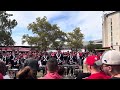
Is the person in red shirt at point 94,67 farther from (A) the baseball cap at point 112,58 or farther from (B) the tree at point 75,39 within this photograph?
(B) the tree at point 75,39

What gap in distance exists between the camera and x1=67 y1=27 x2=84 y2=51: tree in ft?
212

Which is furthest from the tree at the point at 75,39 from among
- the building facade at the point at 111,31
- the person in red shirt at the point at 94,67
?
the person in red shirt at the point at 94,67

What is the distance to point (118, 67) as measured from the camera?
2.32 meters

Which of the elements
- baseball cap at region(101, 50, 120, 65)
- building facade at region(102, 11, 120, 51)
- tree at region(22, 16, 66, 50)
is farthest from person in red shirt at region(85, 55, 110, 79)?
building facade at region(102, 11, 120, 51)

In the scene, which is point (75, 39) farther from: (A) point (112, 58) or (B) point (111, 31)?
(A) point (112, 58)

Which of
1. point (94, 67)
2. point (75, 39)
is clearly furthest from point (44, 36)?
point (94, 67)

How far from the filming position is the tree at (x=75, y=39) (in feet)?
212

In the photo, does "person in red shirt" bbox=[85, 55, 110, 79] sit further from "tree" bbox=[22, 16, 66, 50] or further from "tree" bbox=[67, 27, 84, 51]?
"tree" bbox=[67, 27, 84, 51]

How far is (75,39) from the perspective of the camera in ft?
222
